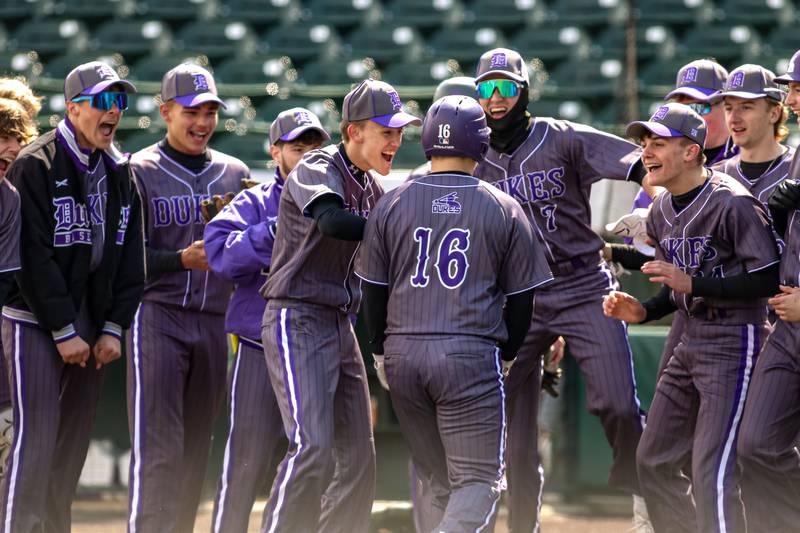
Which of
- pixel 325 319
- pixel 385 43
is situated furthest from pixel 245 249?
pixel 385 43

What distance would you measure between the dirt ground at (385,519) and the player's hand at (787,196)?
2.09 m

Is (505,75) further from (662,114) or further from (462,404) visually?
(462,404)

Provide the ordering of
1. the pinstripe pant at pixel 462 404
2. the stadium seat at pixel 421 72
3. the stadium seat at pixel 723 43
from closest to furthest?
the pinstripe pant at pixel 462 404 < the stadium seat at pixel 421 72 < the stadium seat at pixel 723 43

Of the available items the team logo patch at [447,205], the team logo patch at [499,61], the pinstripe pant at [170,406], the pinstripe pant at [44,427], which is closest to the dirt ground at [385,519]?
the pinstripe pant at [170,406]

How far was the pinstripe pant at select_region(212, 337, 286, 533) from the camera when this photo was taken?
14.4 feet

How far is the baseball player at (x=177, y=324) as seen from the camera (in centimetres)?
460

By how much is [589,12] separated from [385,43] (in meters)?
1.63

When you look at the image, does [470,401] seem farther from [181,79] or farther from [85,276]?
[181,79]

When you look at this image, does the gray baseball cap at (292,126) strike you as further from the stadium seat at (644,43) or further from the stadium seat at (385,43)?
the stadium seat at (644,43)

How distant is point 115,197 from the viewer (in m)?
4.54

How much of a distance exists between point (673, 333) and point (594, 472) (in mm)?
1860

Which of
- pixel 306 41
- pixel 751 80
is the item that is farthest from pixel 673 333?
pixel 306 41

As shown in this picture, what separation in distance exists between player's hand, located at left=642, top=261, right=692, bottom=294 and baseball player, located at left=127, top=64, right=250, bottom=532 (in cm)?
166

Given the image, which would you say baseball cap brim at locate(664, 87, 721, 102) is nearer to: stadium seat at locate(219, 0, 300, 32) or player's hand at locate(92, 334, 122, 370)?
player's hand at locate(92, 334, 122, 370)
